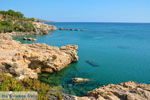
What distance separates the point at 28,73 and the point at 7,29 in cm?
4865

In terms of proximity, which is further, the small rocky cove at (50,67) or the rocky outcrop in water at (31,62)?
the rocky outcrop in water at (31,62)

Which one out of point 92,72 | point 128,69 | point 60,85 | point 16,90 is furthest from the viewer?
point 128,69

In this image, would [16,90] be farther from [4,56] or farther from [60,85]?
[4,56]

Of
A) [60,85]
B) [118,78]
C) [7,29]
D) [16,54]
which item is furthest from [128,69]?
[7,29]

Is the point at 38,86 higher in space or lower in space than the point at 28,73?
higher

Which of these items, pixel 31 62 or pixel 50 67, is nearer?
pixel 31 62

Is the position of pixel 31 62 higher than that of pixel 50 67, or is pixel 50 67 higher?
pixel 31 62

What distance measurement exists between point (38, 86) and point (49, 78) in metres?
9.10

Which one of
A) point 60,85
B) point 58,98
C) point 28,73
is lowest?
point 60,85

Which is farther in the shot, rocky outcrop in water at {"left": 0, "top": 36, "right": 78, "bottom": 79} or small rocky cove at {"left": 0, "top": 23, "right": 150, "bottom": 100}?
rocky outcrop in water at {"left": 0, "top": 36, "right": 78, "bottom": 79}

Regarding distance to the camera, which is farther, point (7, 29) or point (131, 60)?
point (7, 29)

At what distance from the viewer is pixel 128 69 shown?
A: 24.0 metres

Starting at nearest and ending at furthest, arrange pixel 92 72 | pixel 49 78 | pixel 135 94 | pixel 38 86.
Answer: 1. pixel 38 86
2. pixel 135 94
3. pixel 49 78
4. pixel 92 72

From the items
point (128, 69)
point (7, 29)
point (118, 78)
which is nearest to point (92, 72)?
point (118, 78)
